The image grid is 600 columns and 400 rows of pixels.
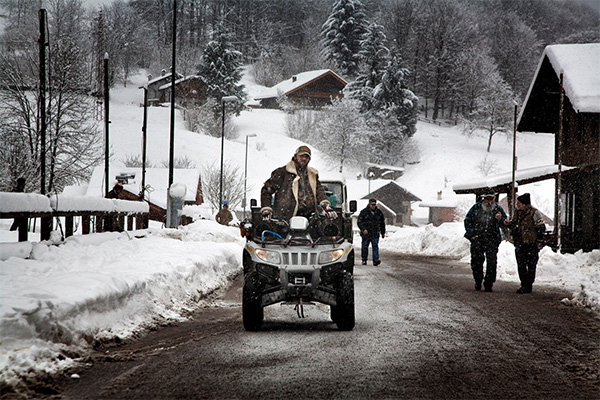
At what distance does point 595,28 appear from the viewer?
97.7m

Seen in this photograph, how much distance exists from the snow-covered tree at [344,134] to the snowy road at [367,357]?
82719mm

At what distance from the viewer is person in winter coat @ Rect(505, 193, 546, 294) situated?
39.5 ft

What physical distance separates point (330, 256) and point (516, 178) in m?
19.9

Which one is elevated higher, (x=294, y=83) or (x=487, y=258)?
(x=294, y=83)

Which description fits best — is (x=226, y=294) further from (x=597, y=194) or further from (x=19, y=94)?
(x=19, y=94)

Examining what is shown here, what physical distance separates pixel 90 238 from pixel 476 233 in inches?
301

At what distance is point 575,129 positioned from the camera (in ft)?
85.5

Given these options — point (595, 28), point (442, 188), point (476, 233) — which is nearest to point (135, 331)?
point (476, 233)

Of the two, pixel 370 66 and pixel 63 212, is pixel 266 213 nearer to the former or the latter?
pixel 63 212

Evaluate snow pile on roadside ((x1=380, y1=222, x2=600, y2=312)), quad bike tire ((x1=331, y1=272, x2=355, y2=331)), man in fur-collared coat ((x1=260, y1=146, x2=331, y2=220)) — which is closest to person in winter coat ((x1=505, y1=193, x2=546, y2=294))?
snow pile on roadside ((x1=380, y1=222, x2=600, y2=312))

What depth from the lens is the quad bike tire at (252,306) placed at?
290 inches

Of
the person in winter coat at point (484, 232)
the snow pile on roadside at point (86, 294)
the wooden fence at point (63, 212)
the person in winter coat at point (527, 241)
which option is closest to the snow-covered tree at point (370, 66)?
the wooden fence at point (63, 212)

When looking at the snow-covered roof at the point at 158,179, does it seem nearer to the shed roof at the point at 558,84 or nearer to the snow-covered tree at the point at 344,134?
the shed roof at the point at 558,84

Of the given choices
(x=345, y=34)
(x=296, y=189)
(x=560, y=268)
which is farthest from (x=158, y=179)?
(x=345, y=34)
